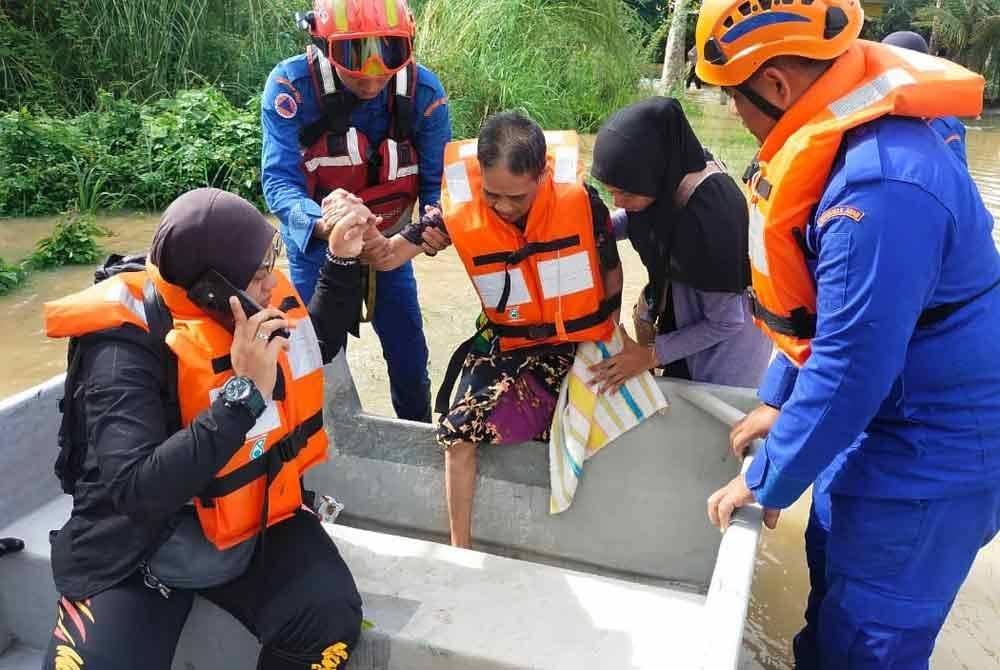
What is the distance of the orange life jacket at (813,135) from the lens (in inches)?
61.1

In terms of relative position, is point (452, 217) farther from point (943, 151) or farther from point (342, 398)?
point (943, 151)

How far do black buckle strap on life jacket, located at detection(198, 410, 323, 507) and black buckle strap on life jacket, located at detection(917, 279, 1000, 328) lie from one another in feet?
4.42

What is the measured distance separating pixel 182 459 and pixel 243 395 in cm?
16

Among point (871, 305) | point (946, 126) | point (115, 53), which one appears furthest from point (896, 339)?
point (115, 53)

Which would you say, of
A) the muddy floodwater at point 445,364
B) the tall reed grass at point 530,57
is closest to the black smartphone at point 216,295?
the muddy floodwater at point 445,364

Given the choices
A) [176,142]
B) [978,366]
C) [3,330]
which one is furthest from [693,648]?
[176,142]

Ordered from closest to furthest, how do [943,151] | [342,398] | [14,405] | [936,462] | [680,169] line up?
[943,151], [936,462], [14,405], [680,169], [342,398]

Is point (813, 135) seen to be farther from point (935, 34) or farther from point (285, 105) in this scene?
point (935, 34)

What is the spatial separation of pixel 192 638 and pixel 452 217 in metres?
1.34

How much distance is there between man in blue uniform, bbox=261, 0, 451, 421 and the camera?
2.73 m

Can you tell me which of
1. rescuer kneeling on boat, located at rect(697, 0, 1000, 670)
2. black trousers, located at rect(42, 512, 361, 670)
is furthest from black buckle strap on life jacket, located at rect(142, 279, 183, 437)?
rescuer kneeling on boat, located at rect(697, 0, 1000, 670)

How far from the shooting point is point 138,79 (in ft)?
28.9

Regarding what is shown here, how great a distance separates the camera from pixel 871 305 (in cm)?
144

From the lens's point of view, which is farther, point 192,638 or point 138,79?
point 138,79
